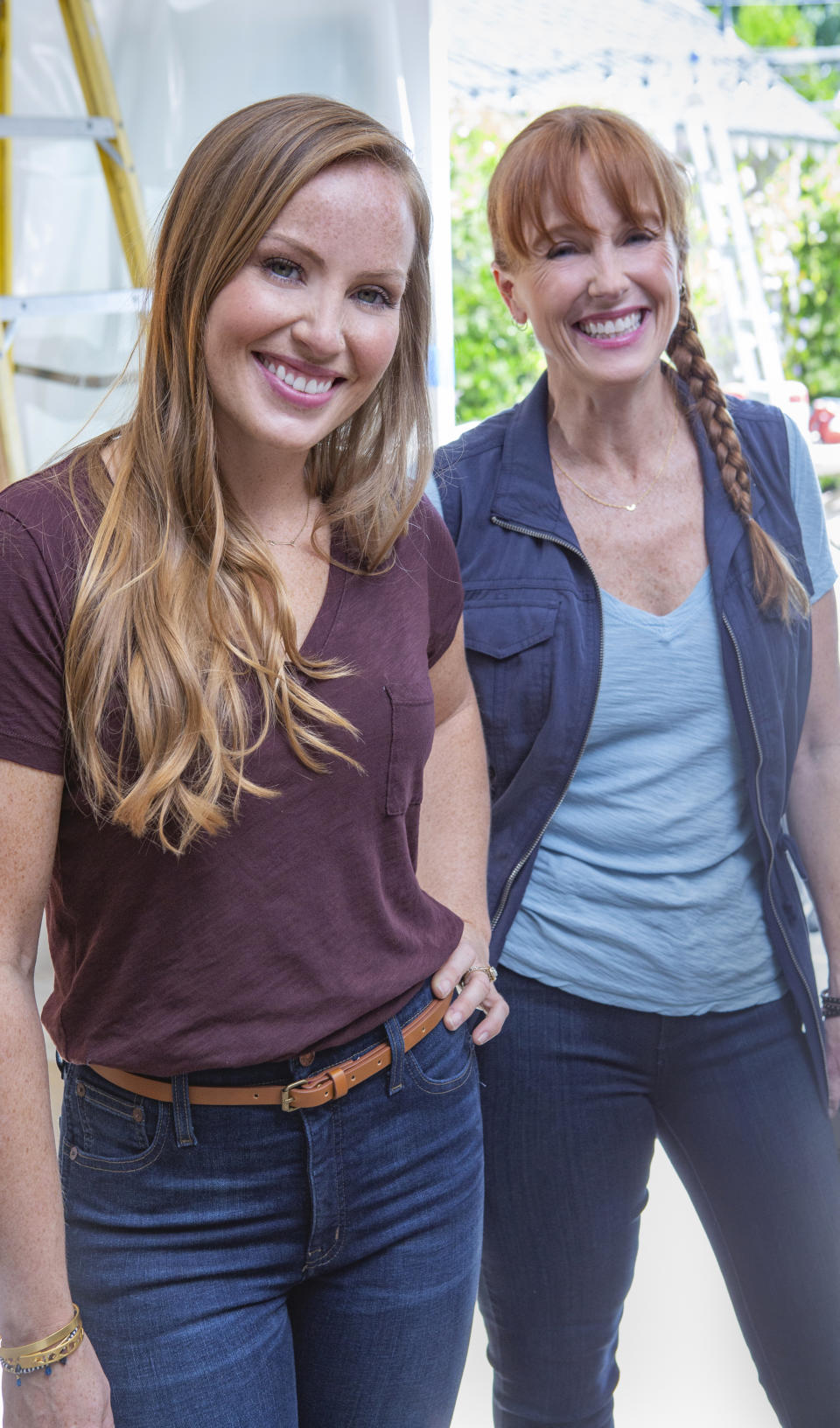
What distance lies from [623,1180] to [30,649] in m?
0.88

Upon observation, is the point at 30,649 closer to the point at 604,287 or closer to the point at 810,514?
the point at 604,287

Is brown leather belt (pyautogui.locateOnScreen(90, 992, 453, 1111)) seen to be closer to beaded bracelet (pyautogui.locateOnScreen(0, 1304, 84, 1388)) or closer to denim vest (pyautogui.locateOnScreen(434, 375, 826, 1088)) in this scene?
beaded bracelet (pyautogui.locateOnScreen(0, 1304, 84, 1388))

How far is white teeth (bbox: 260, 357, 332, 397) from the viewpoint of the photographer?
1003mm

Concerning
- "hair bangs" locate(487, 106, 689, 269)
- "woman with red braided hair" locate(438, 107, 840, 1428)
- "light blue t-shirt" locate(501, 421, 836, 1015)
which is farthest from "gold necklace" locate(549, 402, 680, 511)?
"hair bangs" locate(487, 106, 689, 269)

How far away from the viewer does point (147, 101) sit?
2.39 m

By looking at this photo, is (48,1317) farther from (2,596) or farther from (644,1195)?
(644,1195)

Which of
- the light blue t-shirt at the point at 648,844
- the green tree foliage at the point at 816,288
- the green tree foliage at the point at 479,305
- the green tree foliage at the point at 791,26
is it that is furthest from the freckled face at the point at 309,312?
the green tree foliage at the point at 791,26

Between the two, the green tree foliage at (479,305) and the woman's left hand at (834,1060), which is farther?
the green tree foliage at (479,305)

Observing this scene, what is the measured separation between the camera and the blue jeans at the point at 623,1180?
1356 mm

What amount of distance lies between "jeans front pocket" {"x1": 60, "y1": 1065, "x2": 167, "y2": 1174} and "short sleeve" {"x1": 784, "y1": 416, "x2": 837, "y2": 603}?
3.02ft

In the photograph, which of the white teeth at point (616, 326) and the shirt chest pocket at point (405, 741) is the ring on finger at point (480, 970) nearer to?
the shirt chest pocket at point (405, 741)

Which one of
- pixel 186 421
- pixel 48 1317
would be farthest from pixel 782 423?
pixel 48 1317

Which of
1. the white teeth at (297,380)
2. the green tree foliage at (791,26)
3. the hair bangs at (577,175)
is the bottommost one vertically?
the white teeth at (297,380)

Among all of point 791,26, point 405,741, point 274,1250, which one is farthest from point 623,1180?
point 791,26
